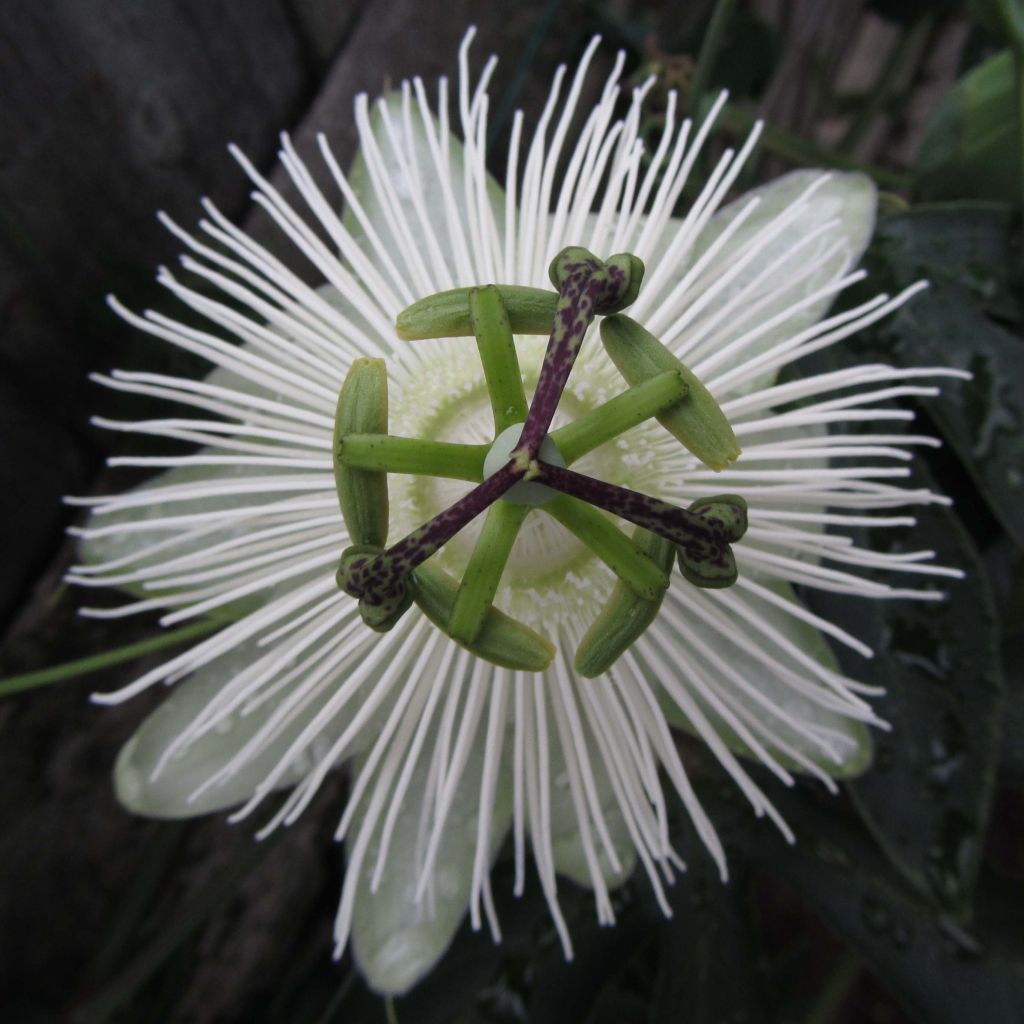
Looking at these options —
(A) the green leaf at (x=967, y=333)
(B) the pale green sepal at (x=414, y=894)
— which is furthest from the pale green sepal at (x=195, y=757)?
(A) the green leaf at (x=967, y=333)

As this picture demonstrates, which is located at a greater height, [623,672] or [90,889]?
Result: [623,672]

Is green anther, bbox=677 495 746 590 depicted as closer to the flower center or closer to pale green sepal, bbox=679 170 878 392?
the flower center

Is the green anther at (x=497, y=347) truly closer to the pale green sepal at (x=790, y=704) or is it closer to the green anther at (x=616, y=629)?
the green anther at (x=616, y=629)

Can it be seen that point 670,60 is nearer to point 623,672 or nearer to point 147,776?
point 623,672

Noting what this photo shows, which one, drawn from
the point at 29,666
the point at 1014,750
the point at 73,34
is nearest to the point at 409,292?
the point at 73,34

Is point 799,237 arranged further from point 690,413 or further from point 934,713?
point 934,713

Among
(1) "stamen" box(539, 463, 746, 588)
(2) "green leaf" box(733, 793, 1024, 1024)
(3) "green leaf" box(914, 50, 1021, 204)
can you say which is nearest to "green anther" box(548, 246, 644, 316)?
(1) "stamen" box(539, 463, 746, 588)
